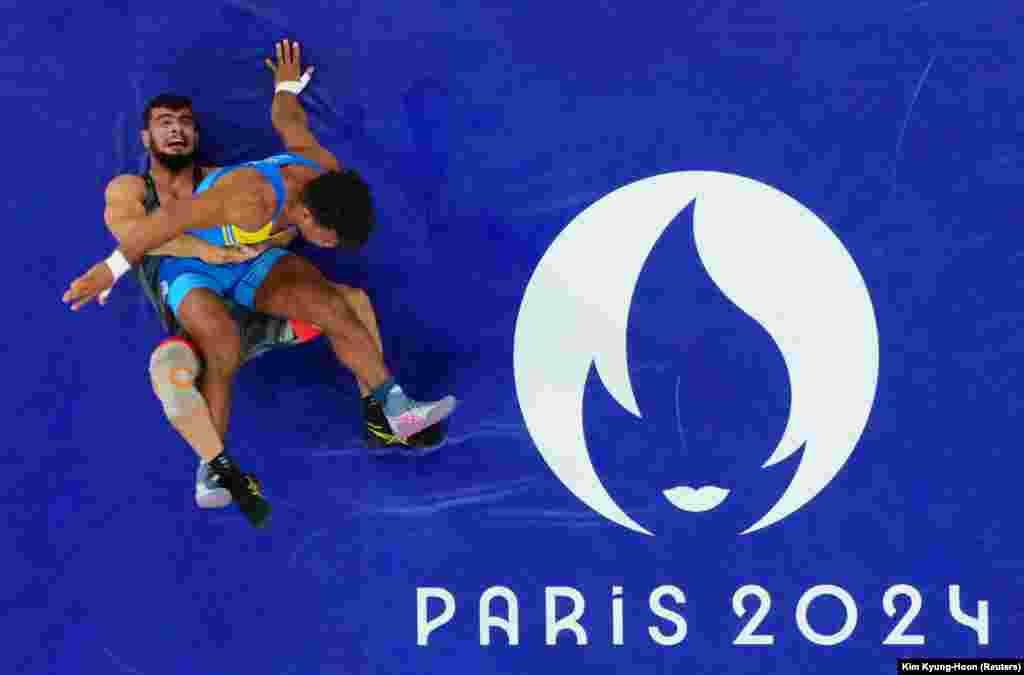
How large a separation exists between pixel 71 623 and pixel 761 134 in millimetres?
3311

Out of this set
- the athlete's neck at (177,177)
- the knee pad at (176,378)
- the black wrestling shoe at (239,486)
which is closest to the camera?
the knee pad at (176,378)

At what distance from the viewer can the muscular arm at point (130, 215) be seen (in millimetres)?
5766

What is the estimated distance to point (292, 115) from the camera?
19.5 feet

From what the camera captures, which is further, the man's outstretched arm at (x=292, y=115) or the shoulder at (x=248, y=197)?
the man's outstretched arm at (x=292, y=115)

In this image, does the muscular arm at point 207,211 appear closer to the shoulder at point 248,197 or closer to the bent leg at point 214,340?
the shoulder at point 248,197

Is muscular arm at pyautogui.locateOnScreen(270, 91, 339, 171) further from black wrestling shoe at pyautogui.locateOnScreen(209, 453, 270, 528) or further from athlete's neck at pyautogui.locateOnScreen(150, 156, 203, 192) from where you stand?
black wrestling shoe at pyautogui.locateOnScreen(209, 453, 270, 528)

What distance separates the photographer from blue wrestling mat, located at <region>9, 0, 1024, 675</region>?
596cm

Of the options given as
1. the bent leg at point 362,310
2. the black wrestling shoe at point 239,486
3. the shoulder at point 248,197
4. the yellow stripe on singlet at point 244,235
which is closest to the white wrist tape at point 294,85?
the shoulder at point 248,197

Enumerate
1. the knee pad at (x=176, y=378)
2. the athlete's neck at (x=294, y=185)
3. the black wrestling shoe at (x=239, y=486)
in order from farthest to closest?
the black wrestling shoe at (x=239, y=486)
the knee pad at (x=176, y=378)
the athlete's neck at (x=294, y=185)

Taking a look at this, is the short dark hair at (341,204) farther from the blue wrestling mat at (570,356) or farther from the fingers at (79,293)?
the fingers at (79,293)

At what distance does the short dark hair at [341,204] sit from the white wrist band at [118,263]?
0.67 m

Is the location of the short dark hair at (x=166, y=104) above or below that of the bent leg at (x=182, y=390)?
above

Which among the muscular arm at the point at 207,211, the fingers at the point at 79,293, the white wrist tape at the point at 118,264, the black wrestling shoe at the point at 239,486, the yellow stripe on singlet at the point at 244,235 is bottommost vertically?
the black wrestling shoe at the point at 239,486

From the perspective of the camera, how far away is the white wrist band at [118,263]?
5496 millimetres
